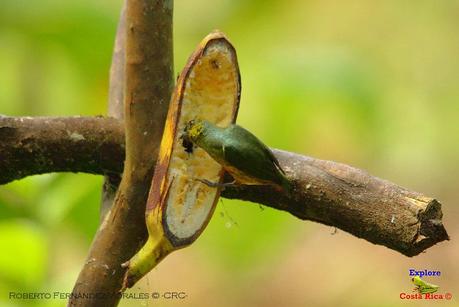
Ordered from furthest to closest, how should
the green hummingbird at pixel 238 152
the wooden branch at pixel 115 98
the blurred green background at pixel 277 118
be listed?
1. the blurred green background at pixel 277 118
2. the wooden branch at pixel 115 98
3. the green hummingbird at pixel 238 152

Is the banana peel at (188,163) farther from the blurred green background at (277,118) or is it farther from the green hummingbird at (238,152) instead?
the blurred green background at (277,118)

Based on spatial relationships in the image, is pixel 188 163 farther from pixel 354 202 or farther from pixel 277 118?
pixel 277 118

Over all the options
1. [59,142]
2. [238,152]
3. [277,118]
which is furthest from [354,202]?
[277,118]

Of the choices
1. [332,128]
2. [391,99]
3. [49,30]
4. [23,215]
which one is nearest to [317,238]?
[332,128]

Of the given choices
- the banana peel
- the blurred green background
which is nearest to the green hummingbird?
the banana peel

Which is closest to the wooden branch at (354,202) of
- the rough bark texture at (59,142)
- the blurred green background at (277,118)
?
the rough bark texture at (59,142)
